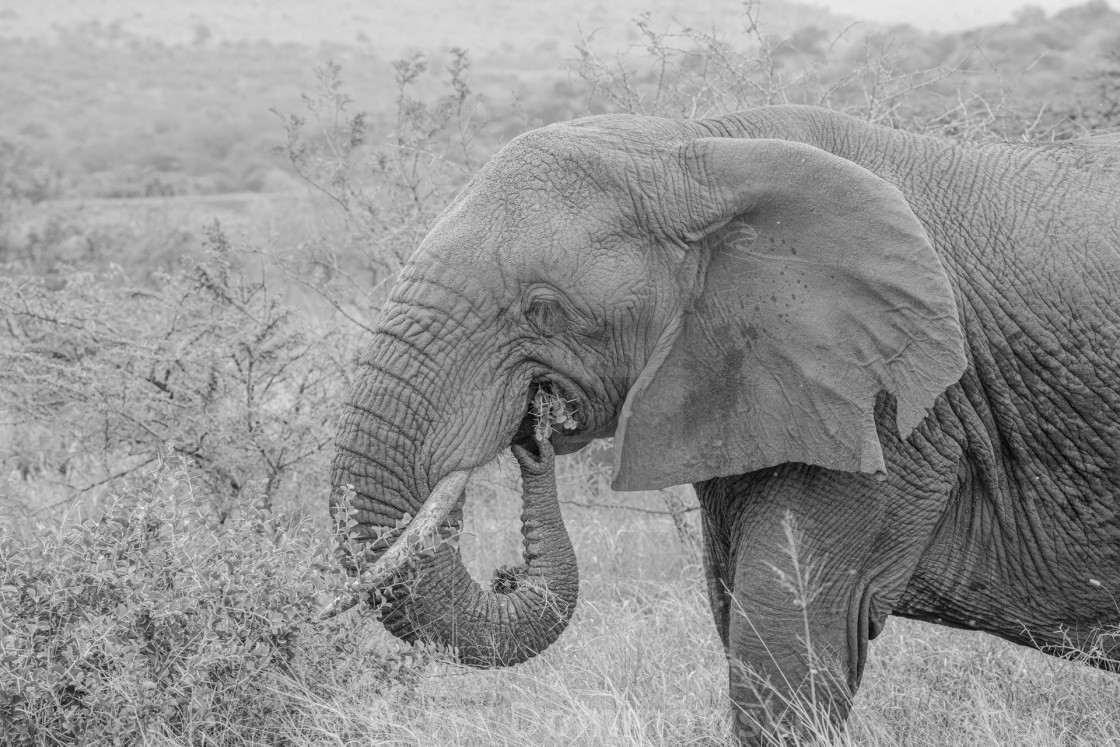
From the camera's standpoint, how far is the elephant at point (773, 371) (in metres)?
3.68

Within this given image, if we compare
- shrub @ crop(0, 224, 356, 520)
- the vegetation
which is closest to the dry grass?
the vegetation

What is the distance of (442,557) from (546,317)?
716mm

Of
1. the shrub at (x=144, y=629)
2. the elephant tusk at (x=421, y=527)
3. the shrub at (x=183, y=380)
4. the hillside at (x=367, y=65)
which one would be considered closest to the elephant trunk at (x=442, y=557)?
the elephant tusk at (x=421, y=527)

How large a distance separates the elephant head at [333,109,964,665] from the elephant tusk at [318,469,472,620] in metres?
0.03

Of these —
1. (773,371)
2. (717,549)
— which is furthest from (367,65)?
(773,371)

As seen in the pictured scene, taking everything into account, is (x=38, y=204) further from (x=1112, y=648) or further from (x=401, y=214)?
(x=1112, y=648)

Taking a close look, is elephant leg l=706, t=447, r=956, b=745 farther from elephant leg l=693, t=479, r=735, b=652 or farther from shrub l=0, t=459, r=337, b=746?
shrub l=0, t=459, r=337, b=746

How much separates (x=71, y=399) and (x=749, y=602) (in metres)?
3.86

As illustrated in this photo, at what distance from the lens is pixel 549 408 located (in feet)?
12.5

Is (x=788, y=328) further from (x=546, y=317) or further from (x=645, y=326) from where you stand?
(x=546, y=317)

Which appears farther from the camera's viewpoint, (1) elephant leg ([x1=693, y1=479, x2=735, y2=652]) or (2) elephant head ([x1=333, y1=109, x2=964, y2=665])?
(1) elephant leg ([x1=693, y1=479, x2=735, y2=652])

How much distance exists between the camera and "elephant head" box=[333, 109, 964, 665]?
144 inches

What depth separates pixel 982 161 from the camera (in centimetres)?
409

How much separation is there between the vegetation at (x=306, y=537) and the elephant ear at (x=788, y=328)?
0.42 m
